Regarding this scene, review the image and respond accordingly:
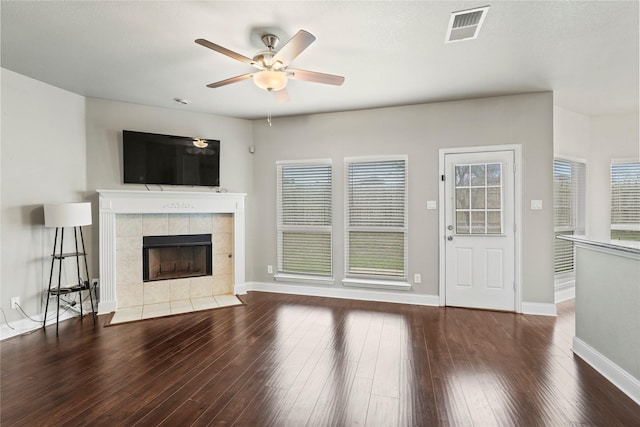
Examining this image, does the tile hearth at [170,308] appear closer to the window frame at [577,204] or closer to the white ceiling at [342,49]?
the white ceiling at [342,49]

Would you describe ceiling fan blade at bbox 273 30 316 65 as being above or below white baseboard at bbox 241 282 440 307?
above

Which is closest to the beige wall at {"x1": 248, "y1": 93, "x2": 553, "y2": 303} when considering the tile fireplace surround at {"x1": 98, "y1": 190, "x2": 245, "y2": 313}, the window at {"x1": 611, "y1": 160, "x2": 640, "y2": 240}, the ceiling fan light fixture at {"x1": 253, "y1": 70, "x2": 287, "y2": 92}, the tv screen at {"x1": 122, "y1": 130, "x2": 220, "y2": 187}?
the tile fireplace surround at {"x1": 98, "y1": 190, "x2": 245, "y2": 313}

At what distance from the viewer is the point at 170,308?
4125 millimetres

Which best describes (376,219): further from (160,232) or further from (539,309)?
(160,232)

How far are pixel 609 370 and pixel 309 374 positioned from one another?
2301 millimetres

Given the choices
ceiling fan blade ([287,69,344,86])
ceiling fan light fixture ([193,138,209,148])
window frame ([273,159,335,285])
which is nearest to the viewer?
ceiling fan blade ([287,69,344,86])

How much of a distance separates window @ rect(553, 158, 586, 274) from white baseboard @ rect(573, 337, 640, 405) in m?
2.23

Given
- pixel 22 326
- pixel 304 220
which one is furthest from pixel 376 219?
pixel 22 326

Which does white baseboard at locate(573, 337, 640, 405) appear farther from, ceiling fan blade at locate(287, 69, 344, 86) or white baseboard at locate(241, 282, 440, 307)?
ceiling fan blade at locate(287, 69, 344, 86)

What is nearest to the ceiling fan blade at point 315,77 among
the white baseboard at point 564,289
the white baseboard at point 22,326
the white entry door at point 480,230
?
the white entry door at point 480,230

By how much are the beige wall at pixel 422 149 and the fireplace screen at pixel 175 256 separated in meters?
0.78

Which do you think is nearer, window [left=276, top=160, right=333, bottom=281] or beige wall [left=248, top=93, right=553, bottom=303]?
beige wall [left=248, top=93, right=553, bottom=303]

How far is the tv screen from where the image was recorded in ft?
13.8

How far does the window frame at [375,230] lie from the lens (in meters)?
4.38
